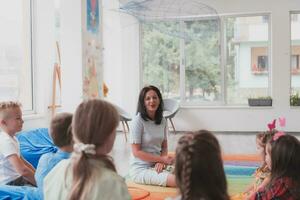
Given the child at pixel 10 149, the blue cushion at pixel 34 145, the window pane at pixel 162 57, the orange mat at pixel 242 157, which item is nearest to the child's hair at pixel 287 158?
the child at pixel 10 149

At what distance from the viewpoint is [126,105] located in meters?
8.22

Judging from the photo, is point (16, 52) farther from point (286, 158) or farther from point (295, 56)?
point (295, 56)

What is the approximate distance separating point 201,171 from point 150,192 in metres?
1.97

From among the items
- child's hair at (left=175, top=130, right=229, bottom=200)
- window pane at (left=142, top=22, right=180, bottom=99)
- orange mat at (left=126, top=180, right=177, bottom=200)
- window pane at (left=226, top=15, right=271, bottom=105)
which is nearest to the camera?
child's hair at (left=175, top=130, right=229, bottom=200)

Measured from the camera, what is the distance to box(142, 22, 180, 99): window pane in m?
8.17

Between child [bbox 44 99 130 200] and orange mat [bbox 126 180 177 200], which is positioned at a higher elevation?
child [bbox 44 99 130 200]

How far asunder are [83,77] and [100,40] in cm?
85

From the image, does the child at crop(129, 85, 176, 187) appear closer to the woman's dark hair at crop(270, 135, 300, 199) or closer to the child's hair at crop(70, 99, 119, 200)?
the woman's dark hair at crop(270, 135, 300, 199)

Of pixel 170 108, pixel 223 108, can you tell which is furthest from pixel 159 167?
pixel 223 108

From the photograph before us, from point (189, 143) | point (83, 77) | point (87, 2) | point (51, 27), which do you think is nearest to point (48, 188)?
point (189, 143)

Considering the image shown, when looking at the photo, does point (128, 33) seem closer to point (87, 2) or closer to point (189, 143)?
point (87, 2)

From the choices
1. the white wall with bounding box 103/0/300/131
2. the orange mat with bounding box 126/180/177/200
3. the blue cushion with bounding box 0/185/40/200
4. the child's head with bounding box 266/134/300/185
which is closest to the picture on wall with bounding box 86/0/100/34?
the white wall with bounding box 103/0/300/131

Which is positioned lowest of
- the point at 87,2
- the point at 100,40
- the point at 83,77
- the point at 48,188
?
the point at 48,188

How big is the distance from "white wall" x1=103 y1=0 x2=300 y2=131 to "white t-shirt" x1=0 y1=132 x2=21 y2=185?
5.11m
